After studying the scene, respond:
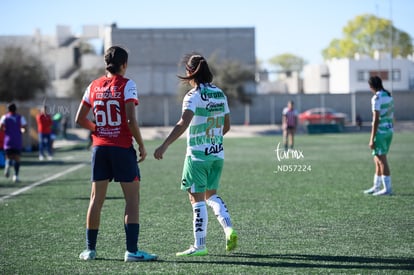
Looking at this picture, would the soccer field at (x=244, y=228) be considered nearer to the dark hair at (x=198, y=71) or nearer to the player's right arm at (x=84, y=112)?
the player's right arm at (x=84, y=112)

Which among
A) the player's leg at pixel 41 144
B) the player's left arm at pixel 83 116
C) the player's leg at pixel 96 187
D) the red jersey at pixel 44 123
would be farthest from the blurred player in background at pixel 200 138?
the player's leg at pixel 41 144

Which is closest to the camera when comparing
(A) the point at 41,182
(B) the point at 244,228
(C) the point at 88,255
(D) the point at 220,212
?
(C) the point at 88,255

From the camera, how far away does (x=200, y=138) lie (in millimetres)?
7570

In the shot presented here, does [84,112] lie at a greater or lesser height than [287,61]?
lesser

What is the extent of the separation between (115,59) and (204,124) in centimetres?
116

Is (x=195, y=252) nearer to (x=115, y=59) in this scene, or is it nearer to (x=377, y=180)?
(x=115, y=59)

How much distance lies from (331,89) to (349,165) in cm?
4384

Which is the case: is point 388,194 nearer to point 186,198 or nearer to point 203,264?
point 186,198

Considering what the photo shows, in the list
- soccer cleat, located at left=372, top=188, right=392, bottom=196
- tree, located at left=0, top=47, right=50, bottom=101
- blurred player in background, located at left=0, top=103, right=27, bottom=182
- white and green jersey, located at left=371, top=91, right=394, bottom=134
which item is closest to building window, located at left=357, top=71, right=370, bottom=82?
tree, located at left=0, top=47, right=50, bottom=101

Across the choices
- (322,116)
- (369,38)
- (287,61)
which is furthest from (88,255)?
(287,61)

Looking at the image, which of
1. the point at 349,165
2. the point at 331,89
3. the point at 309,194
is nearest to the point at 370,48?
the point at 331,89

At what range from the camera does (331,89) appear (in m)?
64.8

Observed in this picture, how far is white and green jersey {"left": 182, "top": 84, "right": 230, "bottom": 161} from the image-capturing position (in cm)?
754

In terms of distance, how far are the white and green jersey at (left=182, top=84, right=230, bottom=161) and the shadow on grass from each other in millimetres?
1128
